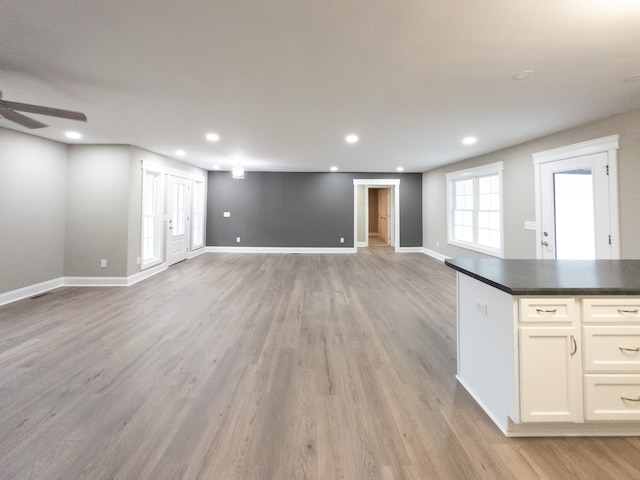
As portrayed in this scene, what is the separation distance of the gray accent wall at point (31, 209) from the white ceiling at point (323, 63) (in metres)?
0.53

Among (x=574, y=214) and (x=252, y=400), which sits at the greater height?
(x=574, y=214)

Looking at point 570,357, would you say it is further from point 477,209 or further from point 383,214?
point 383,214

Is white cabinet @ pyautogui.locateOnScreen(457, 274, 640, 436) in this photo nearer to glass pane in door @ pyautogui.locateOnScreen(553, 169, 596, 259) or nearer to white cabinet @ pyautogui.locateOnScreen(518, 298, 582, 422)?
white cabinet @ pyautogui.locateOnScreen(518, 298, 582, 422)

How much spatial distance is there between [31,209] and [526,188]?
25.8 ft

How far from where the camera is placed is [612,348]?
1682 millimetres

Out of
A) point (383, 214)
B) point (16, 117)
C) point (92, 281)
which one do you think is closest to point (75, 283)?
point (92, 281)

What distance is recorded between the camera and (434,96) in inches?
114

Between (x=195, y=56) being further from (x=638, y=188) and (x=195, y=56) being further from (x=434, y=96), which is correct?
(x=638, y=188)

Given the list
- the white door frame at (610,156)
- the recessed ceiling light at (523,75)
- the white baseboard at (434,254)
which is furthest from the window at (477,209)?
the recessed ceiling light at (523,75)

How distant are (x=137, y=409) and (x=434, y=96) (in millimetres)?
3577

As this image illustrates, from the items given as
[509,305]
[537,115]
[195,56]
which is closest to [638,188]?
[537,115]

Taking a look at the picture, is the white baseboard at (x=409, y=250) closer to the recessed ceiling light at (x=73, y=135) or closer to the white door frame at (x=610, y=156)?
the white door frame at (x=610, y=156)

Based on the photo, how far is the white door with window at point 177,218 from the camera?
263 inches

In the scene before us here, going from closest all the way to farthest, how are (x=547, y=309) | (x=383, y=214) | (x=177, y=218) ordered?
1. (x=547, y=309)
2. (x=177, y=218)
3. (x=383, y=214)
